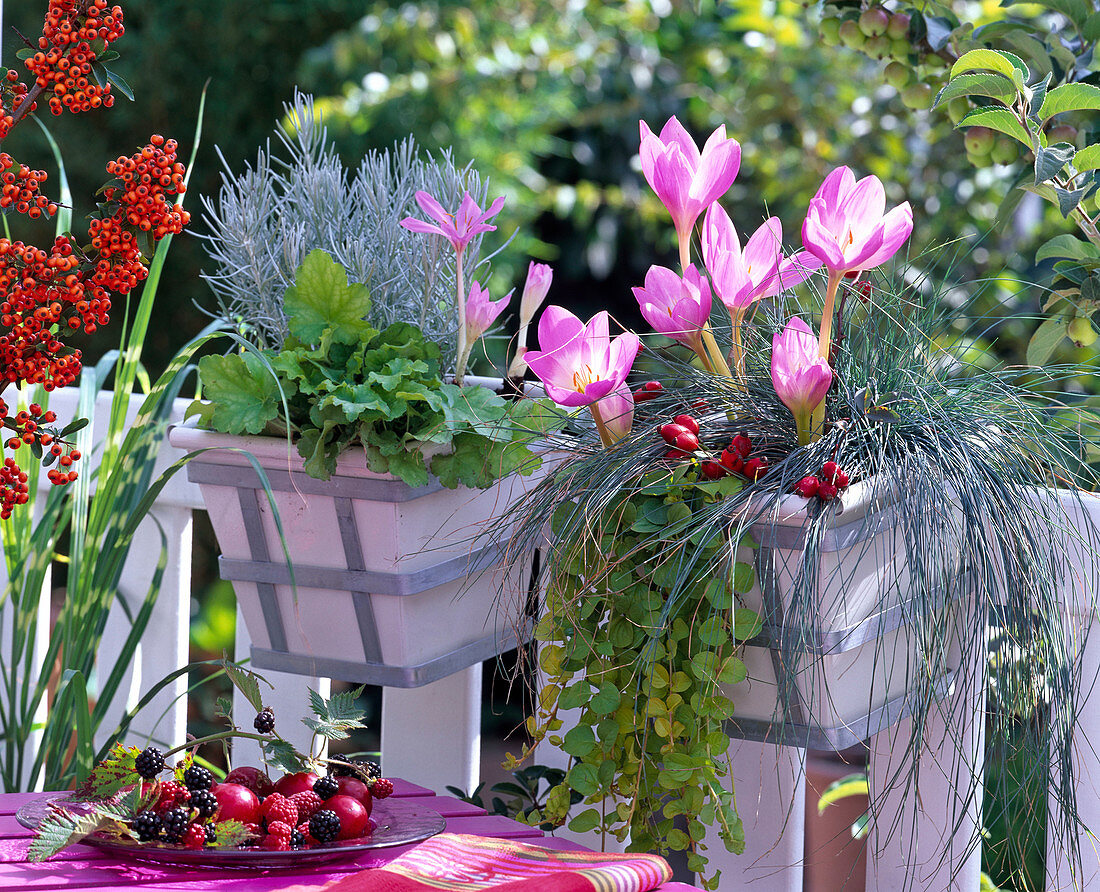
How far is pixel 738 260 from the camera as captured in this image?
34.8 inches

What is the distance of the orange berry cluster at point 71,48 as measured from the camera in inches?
33.1

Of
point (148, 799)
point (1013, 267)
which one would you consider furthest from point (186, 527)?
point (1013, 267)

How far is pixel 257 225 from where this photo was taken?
1.15 meters

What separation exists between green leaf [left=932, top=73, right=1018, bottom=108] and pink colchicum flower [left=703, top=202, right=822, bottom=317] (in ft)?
0.54

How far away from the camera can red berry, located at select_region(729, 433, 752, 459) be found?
897 millimetres

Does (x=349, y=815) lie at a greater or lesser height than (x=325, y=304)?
lesser

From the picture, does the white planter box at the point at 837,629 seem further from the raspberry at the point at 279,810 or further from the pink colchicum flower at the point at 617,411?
the raspberry at the point at 279,810

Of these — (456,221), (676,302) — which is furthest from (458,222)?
(676,302)

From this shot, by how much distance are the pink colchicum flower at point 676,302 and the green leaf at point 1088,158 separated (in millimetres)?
309

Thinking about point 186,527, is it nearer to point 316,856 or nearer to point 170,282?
point 316,856

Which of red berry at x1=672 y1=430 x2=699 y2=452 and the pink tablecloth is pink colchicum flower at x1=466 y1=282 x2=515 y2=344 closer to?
red berry at x1=672 y1=430 x2=699 y2=452

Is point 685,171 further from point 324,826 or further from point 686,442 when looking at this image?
point 324,826

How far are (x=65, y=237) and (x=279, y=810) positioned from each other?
44 cm

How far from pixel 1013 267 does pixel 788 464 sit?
7.02 ft
